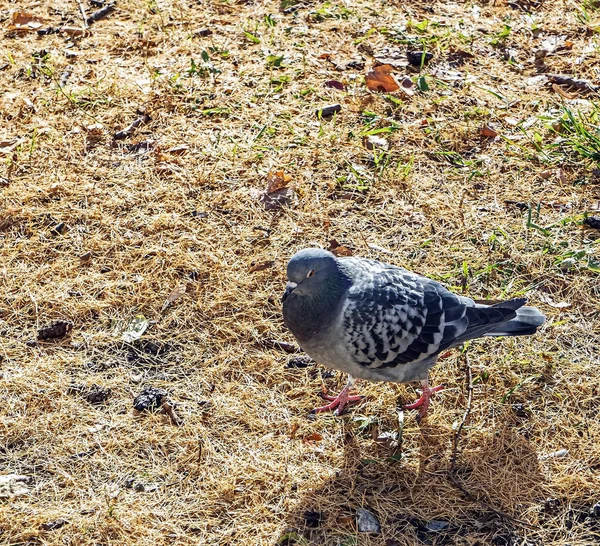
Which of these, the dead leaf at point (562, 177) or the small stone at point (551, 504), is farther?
the dead leaf at point (562, 177)

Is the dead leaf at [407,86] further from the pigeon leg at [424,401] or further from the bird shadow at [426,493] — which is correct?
the bird shadow at [426,493]

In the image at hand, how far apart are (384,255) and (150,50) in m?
3.31

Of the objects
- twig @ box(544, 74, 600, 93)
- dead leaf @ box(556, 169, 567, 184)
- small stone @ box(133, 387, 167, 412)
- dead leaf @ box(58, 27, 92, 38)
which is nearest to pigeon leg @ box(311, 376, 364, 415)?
small stone @ box(133, 387, 167, 412)

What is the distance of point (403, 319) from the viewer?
411cm

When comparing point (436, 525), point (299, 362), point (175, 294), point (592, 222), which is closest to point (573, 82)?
point (592, 222)

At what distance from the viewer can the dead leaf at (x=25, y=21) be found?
23.8ft

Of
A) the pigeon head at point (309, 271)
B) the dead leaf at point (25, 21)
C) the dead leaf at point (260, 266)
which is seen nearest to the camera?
the pigeon head at point (309, 271)

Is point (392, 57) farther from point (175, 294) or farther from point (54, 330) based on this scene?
point (54, 330)

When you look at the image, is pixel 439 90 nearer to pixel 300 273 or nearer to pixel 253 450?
pixel 300 273

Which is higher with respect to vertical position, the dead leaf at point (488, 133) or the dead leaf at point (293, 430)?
the dead leaf at point (488, 133)

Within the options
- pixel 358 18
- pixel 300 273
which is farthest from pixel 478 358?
pixel 358 18

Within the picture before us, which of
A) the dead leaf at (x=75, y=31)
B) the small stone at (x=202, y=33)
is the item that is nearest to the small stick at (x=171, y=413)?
the small stone at (x=202, y=33)

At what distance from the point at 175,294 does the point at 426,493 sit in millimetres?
2084

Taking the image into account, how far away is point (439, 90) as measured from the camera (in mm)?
6457
